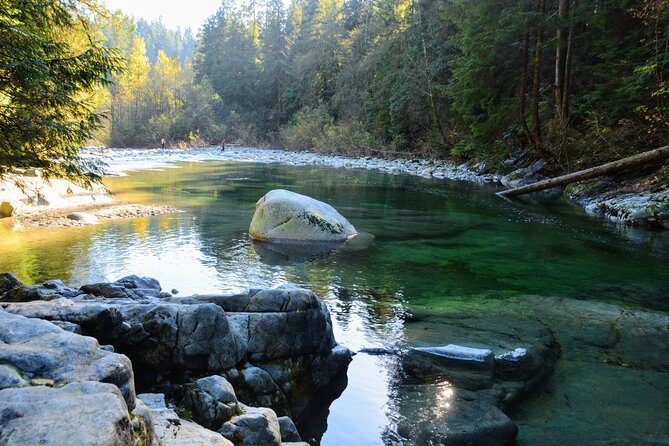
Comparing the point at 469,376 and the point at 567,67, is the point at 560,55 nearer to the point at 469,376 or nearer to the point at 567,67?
the point at 567,67

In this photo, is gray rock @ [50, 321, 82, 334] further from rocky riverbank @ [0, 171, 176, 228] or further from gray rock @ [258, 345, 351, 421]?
→ rocky riverbank @ [0, 171, 176, 228]

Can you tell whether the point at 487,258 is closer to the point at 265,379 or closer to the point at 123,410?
the point at 265,379

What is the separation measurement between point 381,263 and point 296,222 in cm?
254

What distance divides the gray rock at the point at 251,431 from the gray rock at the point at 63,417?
1076 millimetres

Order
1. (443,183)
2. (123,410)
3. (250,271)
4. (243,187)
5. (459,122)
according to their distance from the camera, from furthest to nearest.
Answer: (459,122), (443,183), (243,187), (250,271), (123,410)

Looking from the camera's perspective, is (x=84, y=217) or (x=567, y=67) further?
(x=567, y=67)

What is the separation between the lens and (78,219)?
12.1m

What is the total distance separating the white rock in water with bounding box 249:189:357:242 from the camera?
10773 mm

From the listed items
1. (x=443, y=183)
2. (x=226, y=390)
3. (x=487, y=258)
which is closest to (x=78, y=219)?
(x=487, y=258)

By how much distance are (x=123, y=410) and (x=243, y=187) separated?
18.5 metres

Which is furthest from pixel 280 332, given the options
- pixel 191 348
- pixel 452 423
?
pixel 452 423

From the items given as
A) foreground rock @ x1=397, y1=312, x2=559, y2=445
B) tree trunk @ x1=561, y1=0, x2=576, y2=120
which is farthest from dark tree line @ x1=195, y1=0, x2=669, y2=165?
foreground rock @ x1=397, y1=312, x2=559, y2=445

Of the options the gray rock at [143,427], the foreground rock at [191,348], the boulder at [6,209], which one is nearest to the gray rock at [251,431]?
the foreground rock at [191,348]

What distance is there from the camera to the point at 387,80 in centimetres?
3575
